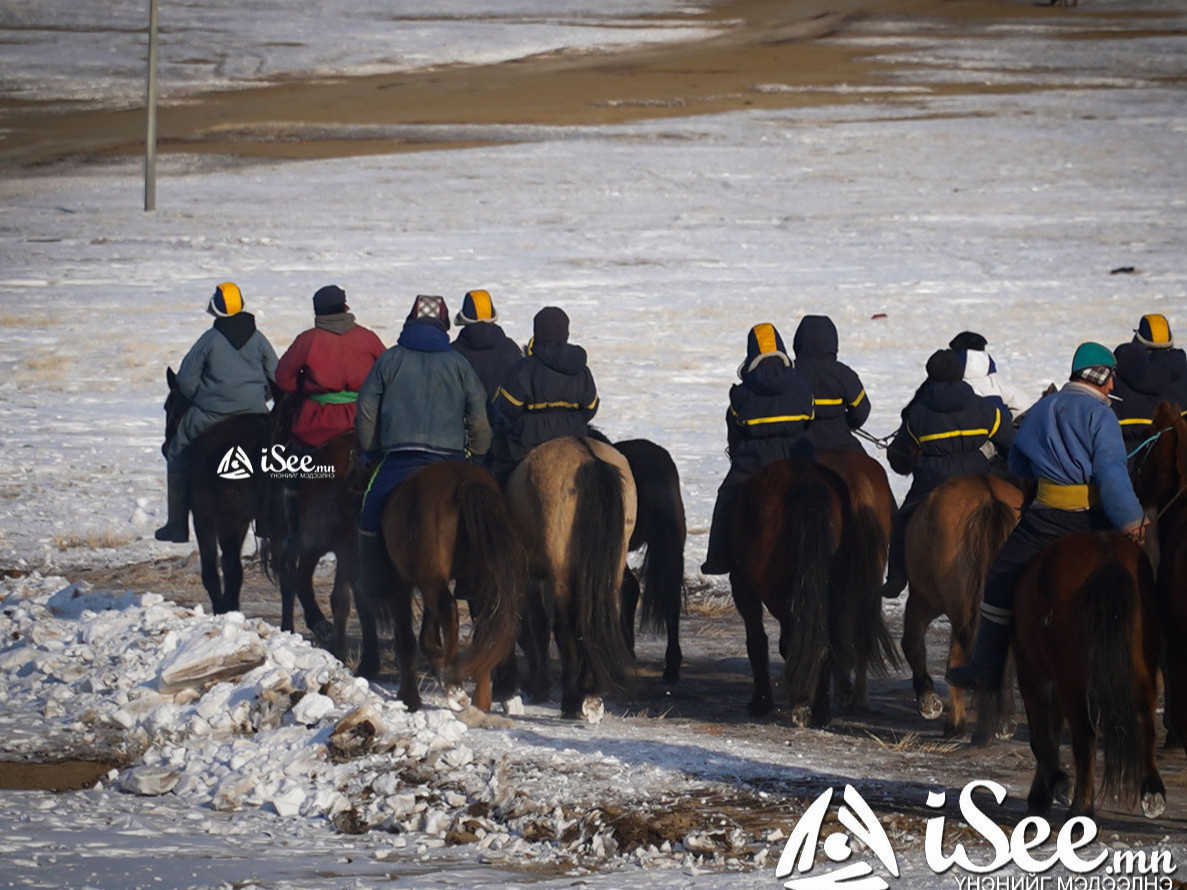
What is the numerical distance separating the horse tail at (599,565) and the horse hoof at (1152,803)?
10.9 ft

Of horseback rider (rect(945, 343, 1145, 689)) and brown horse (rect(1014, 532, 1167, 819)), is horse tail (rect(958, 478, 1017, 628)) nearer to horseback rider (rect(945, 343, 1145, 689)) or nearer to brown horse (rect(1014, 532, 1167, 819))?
horseback rider (rect(945, 343, 1145, 689))

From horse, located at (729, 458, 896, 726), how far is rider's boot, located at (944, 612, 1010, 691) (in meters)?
1.59

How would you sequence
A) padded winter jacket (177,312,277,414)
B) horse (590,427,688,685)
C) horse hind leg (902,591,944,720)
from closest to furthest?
horse hind leg (902,591,944,720) < horse (590,427,688,685) < padded winter jacket (177,312,277,414)

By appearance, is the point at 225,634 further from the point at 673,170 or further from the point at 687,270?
the point at 673,170

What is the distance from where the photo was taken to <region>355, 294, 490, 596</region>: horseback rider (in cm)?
970

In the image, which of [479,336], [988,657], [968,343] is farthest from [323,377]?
[988,657]

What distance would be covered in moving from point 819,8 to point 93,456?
65485 millimetres

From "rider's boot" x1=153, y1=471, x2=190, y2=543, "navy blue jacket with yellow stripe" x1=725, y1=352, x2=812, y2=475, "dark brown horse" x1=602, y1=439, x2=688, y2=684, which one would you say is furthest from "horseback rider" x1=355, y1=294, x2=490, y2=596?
"rider's boot" x1=153, y1=471, x2=190, y2=543

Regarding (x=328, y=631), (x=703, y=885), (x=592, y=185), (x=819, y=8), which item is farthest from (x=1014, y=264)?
(x=819, y=8)

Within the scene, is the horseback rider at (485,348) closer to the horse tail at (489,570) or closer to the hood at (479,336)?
the hood at (479,336)

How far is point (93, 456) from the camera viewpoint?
57.9 ft
